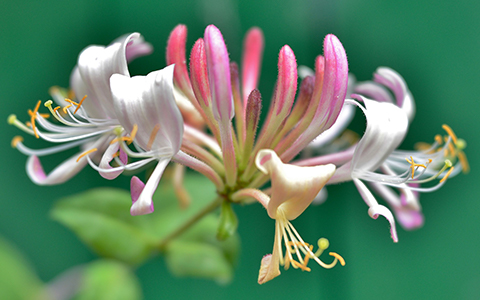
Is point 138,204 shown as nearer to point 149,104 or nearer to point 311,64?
point 149,104

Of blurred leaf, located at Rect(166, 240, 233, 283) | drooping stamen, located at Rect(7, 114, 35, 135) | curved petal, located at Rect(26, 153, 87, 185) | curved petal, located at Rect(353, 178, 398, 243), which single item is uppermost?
drooping stamen, located at Rect(7, 114, 35, 135)

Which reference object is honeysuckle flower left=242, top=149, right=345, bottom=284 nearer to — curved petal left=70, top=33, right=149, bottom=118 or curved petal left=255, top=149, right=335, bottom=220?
curved petal left=255, top=149, right=335, bottom=220

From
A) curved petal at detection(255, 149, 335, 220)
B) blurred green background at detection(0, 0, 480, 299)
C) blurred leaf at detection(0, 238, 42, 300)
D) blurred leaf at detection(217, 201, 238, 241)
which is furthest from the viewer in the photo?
blurred green background at detection(0, 0, 480, 299)

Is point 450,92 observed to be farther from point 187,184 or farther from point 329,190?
point 187,184

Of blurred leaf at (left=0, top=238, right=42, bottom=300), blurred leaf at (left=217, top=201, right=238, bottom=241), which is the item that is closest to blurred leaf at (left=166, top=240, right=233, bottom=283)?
blurred leaf at (left=217, top=201, right=238, bottom=241)

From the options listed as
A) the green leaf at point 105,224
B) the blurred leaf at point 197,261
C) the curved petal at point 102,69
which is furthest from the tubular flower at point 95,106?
the blurred leaf at point 197,261
